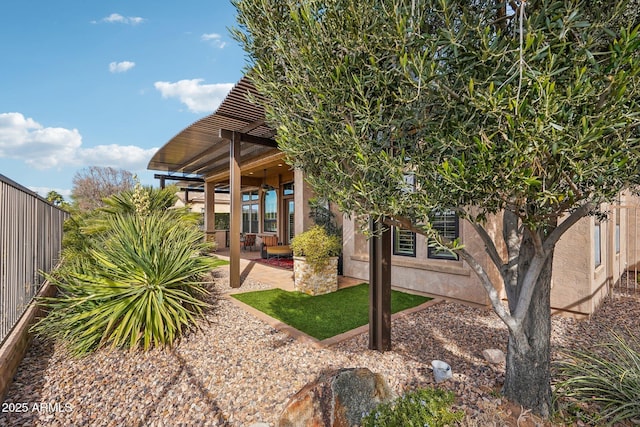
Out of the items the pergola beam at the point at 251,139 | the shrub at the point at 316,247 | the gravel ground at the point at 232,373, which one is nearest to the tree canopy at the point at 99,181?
the pergola beam at the point at 251,139

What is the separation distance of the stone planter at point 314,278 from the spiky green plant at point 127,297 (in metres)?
2.37

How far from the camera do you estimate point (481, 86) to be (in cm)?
165

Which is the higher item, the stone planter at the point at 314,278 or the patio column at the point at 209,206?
the patio column at the point at 209,206

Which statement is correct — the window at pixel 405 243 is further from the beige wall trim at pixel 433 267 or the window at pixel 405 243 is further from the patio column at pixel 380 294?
the patio column at pixel 380 294

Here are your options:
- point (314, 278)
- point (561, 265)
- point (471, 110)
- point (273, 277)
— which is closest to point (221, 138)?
point (273, 277)

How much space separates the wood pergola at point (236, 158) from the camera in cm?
377

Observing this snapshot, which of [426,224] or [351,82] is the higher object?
[351,82]

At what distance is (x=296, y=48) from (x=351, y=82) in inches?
22.0

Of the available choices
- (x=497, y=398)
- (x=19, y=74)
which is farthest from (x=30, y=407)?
(x=19, y=74)

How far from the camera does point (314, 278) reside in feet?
22.0

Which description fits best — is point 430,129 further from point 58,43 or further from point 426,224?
point 58,43

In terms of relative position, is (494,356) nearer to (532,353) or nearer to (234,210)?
(532,353)

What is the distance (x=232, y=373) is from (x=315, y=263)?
11.7 ft

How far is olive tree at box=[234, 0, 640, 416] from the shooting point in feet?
4.51
